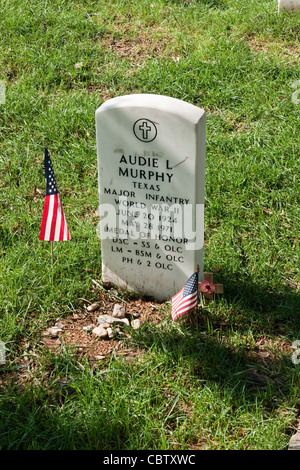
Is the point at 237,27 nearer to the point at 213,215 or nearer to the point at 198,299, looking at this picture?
the point at 213,215

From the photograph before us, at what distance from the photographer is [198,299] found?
4.47m

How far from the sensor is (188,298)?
13.5 feet

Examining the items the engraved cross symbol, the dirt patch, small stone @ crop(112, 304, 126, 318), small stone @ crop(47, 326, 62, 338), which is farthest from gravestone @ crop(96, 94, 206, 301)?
small stone @ crop(47, 326, 62, 338)

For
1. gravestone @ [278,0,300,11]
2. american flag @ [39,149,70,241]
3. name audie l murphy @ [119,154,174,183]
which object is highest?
gravestone @ [278,0,300,11]

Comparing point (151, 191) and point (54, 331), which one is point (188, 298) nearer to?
point (151, 191)

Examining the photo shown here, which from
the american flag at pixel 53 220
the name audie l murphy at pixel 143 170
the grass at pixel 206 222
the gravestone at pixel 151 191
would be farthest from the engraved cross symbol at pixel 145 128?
the grass at pixel 206 222

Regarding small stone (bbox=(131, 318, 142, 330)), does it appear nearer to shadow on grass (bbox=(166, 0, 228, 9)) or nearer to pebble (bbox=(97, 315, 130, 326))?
pebble (bbox=(97, 315, 130, 326))

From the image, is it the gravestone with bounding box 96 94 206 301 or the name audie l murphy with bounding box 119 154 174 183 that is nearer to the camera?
the gravestone with bounding box 96 94 206 301

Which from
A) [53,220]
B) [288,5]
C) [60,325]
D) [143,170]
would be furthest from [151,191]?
[288,5]

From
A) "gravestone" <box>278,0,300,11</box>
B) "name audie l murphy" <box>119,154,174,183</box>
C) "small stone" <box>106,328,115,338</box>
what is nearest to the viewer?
"name audie l murphy" <box>119,154,174,183</box>

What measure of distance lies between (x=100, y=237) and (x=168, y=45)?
2.93m

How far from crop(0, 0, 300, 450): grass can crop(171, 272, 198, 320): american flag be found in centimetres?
16

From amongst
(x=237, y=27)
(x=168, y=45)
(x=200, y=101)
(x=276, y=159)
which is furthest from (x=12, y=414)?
(x=237, y=27)

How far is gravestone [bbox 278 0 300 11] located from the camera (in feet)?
23.5
